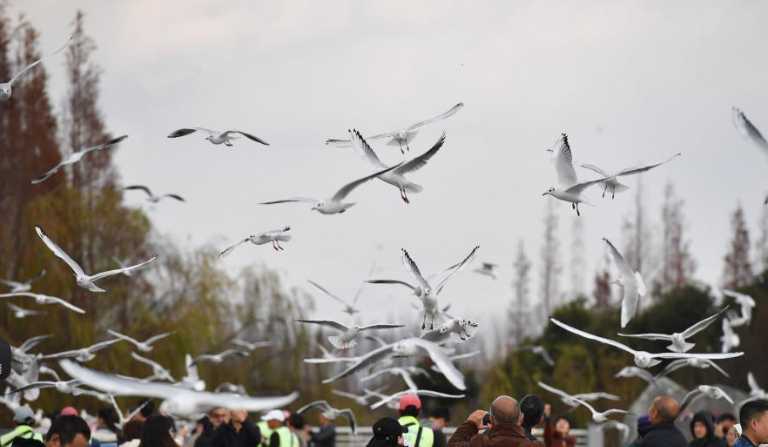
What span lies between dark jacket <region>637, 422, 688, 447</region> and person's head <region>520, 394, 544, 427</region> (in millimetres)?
867

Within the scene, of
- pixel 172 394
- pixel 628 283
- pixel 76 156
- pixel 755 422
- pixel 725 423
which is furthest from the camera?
pixel 725 423

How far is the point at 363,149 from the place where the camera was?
10477mm

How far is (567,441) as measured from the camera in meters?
12.6

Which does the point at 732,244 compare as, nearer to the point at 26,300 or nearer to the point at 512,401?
the point at 26,300

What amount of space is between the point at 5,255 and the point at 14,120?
16.6 ft

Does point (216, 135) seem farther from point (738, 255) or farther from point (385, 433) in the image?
point (738, 255)

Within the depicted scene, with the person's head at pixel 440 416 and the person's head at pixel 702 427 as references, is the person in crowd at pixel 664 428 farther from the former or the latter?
the person's head at pixel 440 416

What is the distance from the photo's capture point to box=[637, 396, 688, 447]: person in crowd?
28.0 ft

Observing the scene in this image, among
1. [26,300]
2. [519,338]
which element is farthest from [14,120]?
[519,338]

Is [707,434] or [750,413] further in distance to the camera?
[707,434]

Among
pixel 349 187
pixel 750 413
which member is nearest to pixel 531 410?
pixel 750 413

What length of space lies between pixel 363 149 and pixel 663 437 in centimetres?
340

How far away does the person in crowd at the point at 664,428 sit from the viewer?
8547mm

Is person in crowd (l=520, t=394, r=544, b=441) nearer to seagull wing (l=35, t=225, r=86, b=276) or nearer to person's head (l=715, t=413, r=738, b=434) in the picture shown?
seagull wing (l=35, t=225, r=86, b=276)
